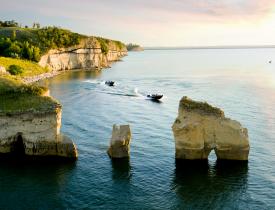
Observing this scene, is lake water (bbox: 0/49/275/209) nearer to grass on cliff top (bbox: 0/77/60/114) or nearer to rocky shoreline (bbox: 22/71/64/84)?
grass on cliff top (bbox: 0/77/60/114)

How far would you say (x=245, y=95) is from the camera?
113750 millimetres

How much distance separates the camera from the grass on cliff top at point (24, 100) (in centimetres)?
5617

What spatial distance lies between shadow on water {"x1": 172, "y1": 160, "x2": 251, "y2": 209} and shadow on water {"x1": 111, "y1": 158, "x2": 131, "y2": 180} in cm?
603

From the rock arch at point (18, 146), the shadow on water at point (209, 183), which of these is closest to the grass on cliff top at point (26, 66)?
the rock arch at point (18, 146)

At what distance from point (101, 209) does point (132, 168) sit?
12280 mm

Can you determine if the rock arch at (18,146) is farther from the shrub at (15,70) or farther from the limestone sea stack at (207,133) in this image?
the shrub at (15,70)

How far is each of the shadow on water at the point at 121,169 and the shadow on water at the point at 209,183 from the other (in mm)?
6026

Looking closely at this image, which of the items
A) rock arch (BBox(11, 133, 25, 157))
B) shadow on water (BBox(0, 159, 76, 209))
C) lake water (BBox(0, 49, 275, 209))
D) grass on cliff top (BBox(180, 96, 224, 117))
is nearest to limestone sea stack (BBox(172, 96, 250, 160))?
grass on cliff top (BBox(180, 96, 224, 117))

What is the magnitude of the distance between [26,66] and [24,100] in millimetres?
94577

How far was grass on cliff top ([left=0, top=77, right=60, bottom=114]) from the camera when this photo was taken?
56172 millimetres

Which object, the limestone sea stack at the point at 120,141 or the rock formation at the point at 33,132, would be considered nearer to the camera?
the limestone sea stack at the point at 120,141

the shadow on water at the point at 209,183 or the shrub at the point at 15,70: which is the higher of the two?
the shrub at the point at 15,70

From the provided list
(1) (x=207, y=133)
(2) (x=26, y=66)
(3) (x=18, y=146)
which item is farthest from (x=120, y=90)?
(1) (x=207, y=133)

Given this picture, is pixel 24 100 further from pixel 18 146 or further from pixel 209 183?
pixel 209 183
